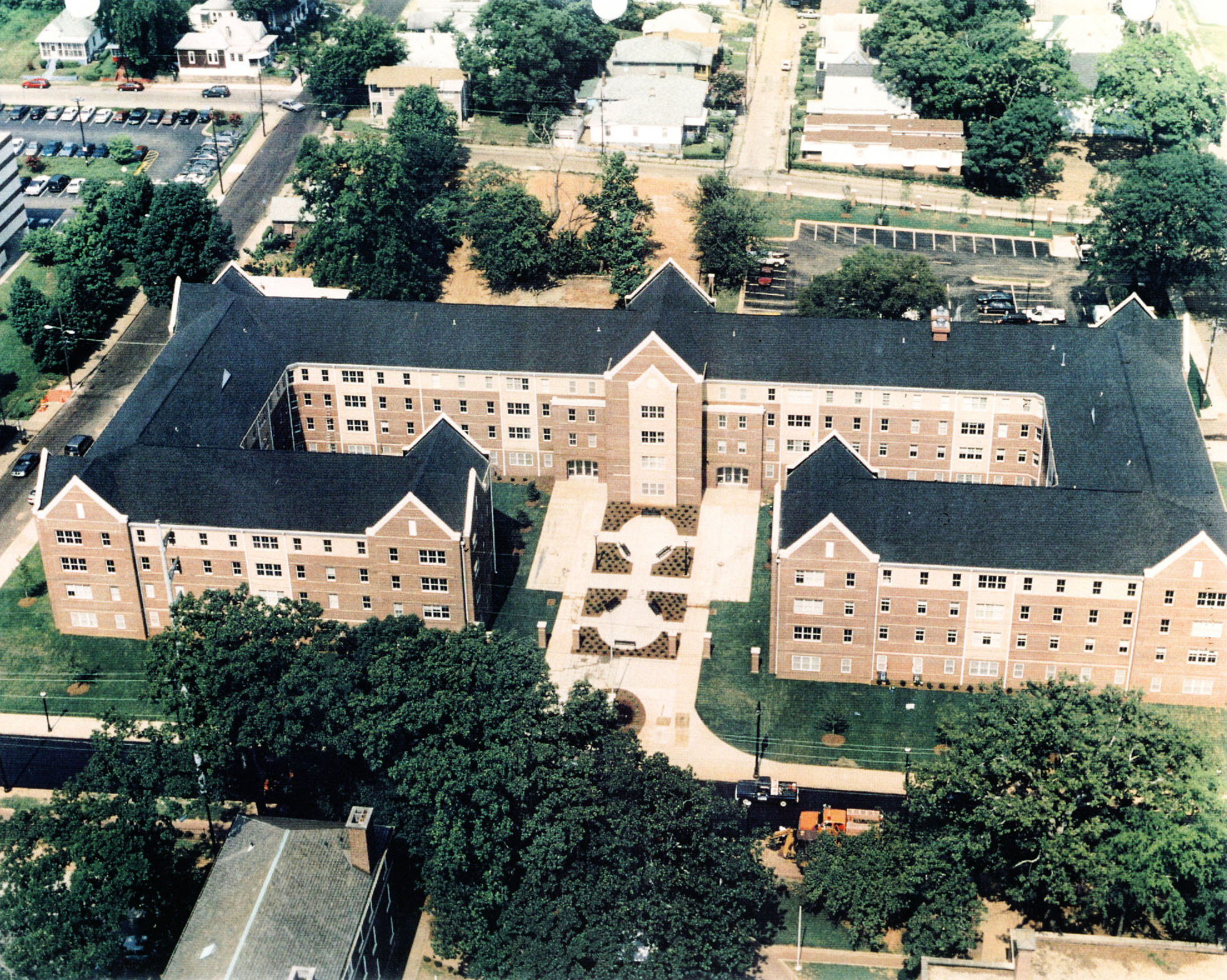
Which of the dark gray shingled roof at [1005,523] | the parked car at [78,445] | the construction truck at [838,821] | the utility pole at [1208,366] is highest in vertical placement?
the dark gray shingled roof at [1005,523]

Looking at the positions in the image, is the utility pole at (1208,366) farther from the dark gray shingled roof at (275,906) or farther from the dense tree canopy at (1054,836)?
the dark gray shingled roof at (275,906)

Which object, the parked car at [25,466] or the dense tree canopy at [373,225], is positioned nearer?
the parked car at [25,466]

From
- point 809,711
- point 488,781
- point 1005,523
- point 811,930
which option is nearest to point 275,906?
point 488,781

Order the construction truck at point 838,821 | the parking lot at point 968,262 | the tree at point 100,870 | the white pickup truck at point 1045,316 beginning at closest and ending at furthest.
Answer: the tree at point 100,870, the construction truck at point 838,821, the white pickup truck at point 1045,316, the parking lot at point 968,262

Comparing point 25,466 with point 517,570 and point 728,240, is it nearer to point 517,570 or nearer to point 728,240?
point 517,570

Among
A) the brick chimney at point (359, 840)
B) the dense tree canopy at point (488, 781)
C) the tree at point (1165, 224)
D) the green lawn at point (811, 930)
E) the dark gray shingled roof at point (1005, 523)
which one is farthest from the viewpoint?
the tree at point (1165, 224)

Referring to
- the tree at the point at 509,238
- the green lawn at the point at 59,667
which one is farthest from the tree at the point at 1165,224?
the green lawn at the point at 59,667

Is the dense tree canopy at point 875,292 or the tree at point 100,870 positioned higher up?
the dense tree canopy at point 875,292
